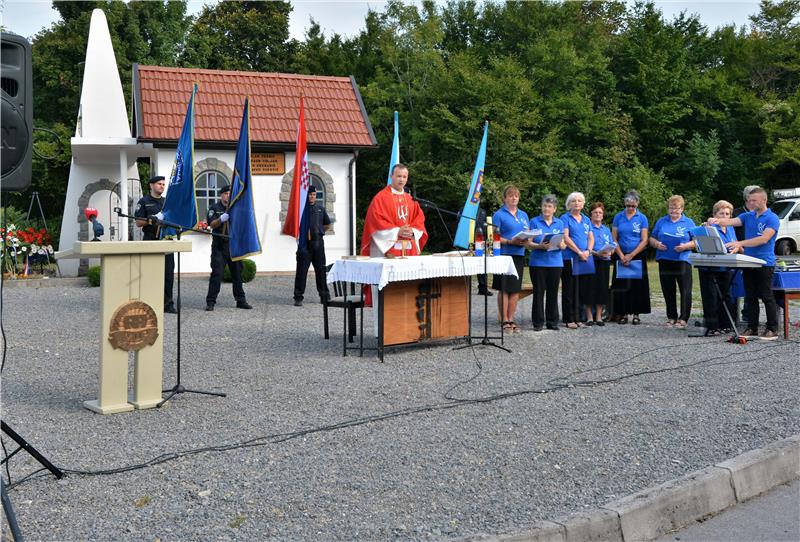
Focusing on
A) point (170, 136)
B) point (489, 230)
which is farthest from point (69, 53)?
point (489, 230)

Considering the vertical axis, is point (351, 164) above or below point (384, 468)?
above

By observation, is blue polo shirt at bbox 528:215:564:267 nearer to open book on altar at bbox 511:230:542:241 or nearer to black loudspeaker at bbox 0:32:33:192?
open book on altar at bbox 511:230:542:241

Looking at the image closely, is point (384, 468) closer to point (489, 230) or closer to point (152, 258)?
point (152, 258)

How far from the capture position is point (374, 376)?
848 centimetres

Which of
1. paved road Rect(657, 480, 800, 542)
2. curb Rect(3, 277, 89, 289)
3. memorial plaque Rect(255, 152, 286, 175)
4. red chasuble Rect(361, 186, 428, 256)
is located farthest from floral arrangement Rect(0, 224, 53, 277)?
paved road Rect(657, 480, 800, 542)

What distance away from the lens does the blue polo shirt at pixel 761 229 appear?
10711 millimetres

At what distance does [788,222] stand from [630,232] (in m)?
19.5

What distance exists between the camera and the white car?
96.6 ft

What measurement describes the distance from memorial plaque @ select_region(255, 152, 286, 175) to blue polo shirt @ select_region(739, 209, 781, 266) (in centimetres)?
1351

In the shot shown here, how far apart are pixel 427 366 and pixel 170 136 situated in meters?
13.8

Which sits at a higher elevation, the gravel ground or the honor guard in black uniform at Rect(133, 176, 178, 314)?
the honor guard in black uniform at Rect(133, 176, 178, 314)

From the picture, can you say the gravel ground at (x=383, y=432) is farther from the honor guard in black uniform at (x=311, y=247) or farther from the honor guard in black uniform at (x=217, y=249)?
the honor guard in black uniform at (x=311, y=247)

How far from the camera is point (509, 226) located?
37.9ft

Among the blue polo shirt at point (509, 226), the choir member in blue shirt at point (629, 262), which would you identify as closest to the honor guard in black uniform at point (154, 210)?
the blue polo shirt at point (509, 226)
